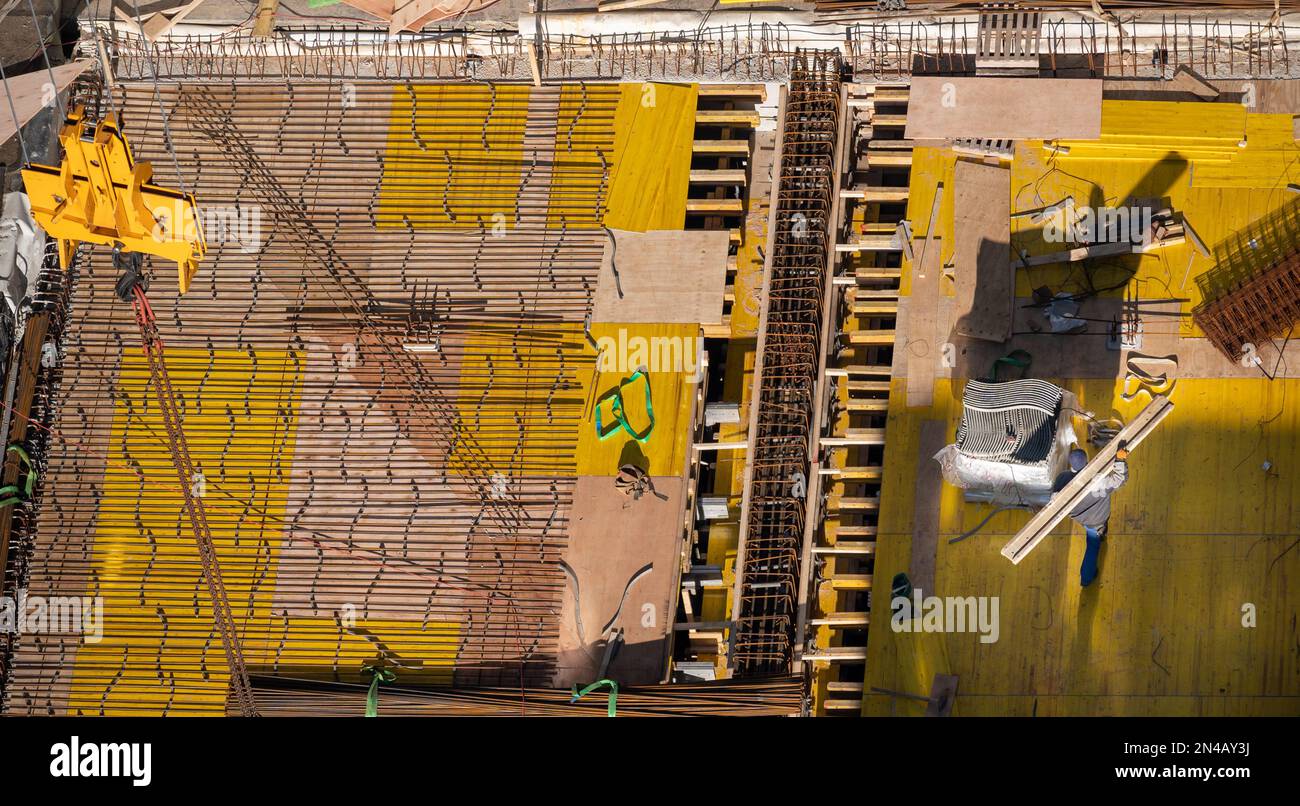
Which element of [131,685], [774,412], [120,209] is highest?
[120,209]

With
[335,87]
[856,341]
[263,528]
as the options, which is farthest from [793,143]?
[263,528]

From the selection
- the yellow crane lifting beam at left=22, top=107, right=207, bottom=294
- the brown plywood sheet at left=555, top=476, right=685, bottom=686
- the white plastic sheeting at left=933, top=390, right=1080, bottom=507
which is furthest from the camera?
the brown plywood sheet at left=555, top=476, right=685, bottom=686

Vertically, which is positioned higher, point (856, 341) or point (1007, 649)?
point (856, 341)

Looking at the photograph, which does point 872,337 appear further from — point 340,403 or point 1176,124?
point 340,403

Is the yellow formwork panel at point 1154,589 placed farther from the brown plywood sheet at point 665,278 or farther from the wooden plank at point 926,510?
the brown plywood sheet at point 665,278

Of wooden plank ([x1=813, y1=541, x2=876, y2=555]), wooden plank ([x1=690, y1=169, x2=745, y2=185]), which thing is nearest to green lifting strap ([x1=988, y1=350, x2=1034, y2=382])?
wooden plank ([x1=813, y1=541, x2=876, y2=555])

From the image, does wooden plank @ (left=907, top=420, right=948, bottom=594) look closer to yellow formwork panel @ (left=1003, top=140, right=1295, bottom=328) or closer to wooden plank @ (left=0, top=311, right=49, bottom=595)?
yellow formwork panel @ (left=1003, top=140, right=1295, bottom=328)

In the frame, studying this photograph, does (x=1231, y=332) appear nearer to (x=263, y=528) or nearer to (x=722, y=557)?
(x=722, y=557)
